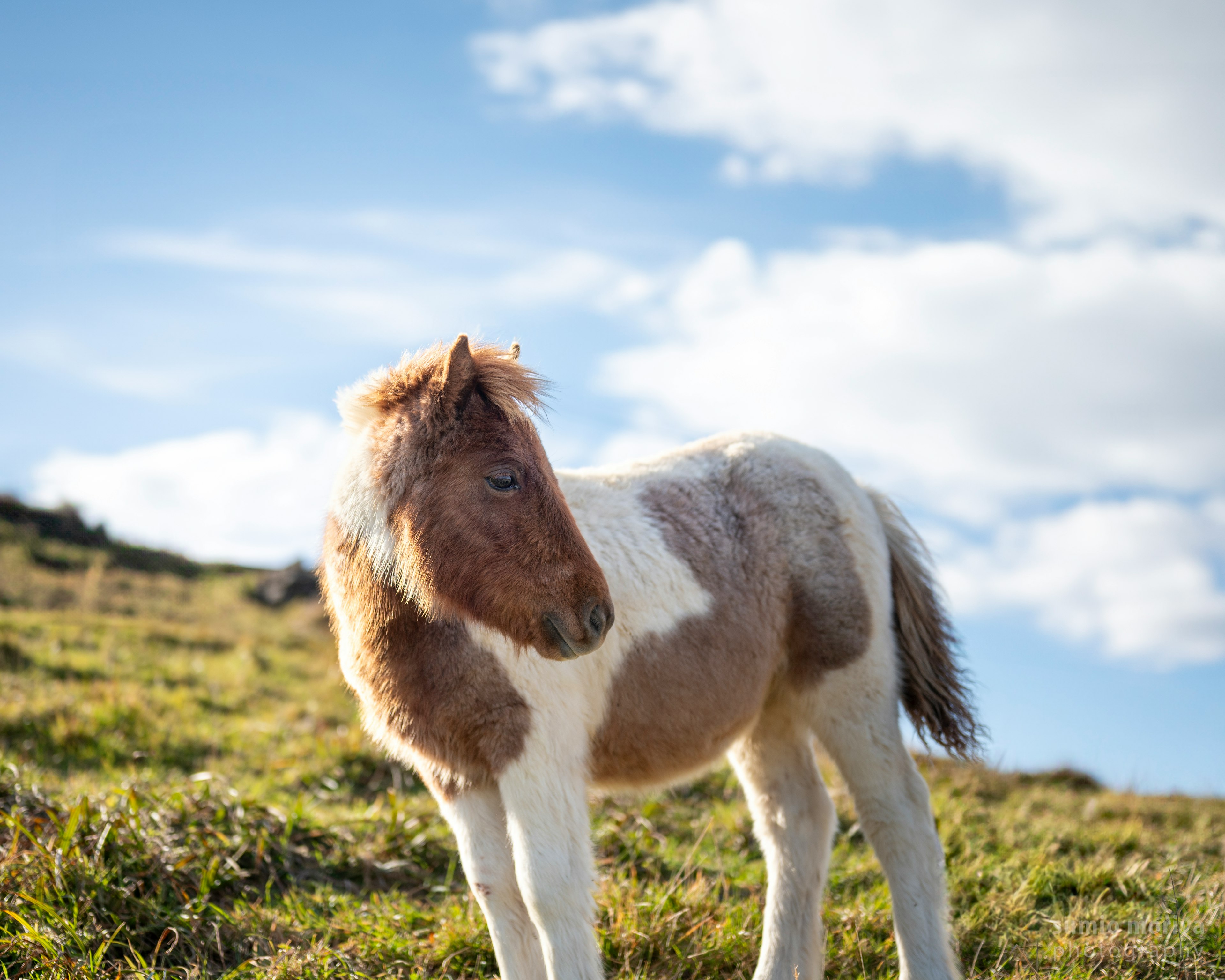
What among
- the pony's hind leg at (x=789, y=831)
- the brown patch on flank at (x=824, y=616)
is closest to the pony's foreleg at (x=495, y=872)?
the pony's hind leg at (x=789, y=831)

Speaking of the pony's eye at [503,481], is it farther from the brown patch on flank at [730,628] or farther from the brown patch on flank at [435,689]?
the brown patch on flank at [730,628]

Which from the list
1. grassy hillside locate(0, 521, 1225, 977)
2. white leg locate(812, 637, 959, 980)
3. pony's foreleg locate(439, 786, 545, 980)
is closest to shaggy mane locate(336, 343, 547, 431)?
pony's foreleg locate(439, 786, 545, 980)

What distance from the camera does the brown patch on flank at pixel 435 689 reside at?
3094 millimetres

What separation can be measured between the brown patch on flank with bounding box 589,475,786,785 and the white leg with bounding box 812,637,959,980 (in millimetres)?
394

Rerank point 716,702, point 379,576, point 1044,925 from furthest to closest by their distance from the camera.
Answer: point 1044,925, point 716,702, point 379,576

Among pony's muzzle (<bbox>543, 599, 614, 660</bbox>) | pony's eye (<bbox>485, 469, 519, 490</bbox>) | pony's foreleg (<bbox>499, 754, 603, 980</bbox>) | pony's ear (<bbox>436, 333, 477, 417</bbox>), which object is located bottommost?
pony's foreleg (<bbox>499, 754, 603, 980</bbox>)

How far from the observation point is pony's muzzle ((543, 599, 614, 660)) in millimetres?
2920

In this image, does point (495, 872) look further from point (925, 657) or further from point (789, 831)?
point (925, 657)

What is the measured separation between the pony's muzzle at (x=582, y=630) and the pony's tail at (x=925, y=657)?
2130 millimetres

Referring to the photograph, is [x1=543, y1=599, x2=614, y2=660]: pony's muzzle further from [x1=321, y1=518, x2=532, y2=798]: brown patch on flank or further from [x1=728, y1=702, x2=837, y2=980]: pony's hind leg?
[x1=728, y1=702, x2=837, y2=980]: pony's hind leg

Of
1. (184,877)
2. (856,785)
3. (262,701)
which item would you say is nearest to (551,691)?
(856,785)

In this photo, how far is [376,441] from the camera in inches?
126

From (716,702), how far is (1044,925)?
2365 mm

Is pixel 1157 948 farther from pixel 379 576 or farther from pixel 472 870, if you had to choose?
pixel 379 576
